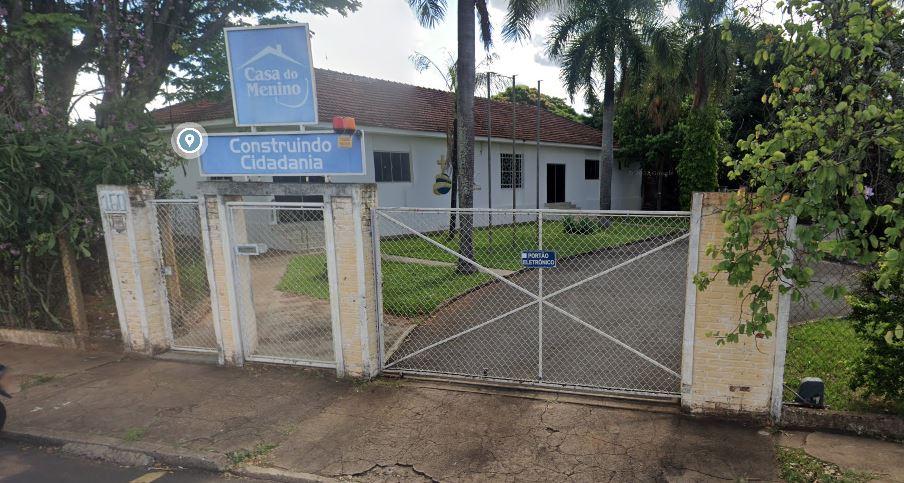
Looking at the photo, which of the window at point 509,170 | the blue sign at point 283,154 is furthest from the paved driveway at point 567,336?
the window at point 509,170

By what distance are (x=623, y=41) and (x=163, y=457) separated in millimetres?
17083

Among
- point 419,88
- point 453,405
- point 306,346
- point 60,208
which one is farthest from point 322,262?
point 419,88

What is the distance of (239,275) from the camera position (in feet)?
19.1

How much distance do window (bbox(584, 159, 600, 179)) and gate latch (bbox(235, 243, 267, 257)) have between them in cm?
2056

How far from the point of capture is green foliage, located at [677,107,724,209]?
19969 millimetres

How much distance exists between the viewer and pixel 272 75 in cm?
550

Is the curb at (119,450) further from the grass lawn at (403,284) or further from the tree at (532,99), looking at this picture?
the tree at (532,99)

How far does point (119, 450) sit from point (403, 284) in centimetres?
560

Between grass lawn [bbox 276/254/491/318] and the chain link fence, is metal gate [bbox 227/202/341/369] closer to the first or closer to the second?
grass lawn [bbox 276/254/491/318]

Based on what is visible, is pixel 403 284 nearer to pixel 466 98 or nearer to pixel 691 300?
pixel 466 98

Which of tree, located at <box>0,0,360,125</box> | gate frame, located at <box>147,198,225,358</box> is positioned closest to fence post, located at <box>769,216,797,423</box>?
gate frame, located at <box>147,198,225,358</box>

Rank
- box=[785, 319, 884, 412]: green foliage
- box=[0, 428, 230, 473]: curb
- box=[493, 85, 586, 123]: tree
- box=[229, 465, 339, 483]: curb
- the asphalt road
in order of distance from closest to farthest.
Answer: box=[229, 465, 339, 483]: curb → the asphalt road → box=[0, 428, 230, 473]: curb → box=[785, 319, 884, 412]: green foliage → box=[493, 85, 586, 123]: tree

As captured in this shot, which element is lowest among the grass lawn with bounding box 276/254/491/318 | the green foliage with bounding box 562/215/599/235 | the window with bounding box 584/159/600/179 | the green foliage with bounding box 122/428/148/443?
the green foliage with bounding box 122/428/148/443

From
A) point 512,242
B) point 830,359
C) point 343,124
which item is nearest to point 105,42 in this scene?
point 343,124
